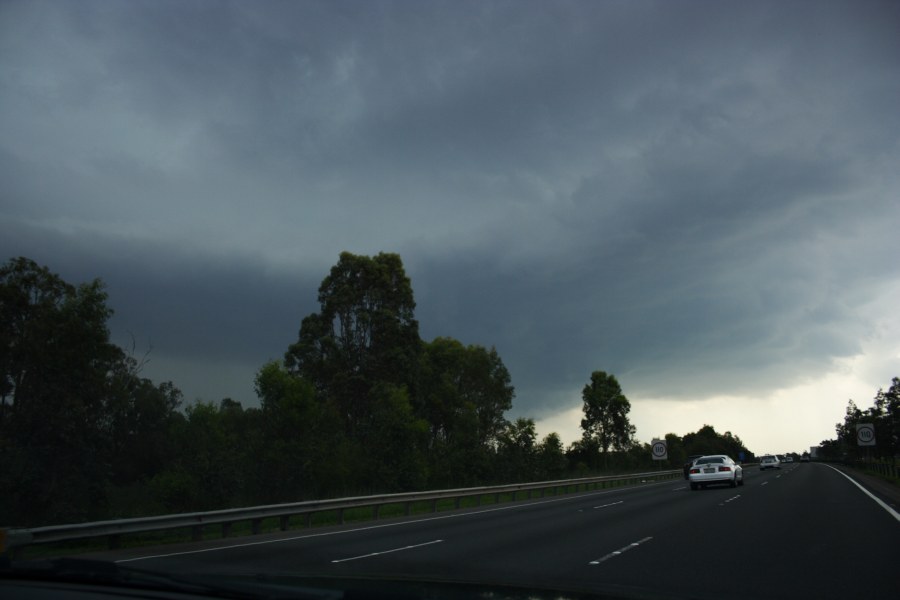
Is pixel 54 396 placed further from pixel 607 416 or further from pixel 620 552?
pixel 607 416

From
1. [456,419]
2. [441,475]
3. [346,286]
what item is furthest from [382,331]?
[456,419]

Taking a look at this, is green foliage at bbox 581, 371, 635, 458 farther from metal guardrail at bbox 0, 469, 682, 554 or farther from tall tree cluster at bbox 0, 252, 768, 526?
metal guardrail at bbox 0, 469, 682, 554

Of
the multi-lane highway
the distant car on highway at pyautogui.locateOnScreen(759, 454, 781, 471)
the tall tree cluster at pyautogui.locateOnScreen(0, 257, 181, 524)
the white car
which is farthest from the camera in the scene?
the distant car on highway at pyautogui.locateOnScreen(759, 454, 781, 471)

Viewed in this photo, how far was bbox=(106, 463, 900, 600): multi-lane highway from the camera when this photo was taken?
27.6 feet

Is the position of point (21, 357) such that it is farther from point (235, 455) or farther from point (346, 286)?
point (346, 286)

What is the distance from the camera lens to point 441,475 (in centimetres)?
5484

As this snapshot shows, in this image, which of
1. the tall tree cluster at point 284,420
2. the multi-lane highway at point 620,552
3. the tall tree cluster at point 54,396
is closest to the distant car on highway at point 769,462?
the tall tree cluster at point 284,420

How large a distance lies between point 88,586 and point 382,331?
5341 cm

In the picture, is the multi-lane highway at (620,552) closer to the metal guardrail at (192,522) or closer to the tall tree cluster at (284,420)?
the metal guardrail at (192,522)

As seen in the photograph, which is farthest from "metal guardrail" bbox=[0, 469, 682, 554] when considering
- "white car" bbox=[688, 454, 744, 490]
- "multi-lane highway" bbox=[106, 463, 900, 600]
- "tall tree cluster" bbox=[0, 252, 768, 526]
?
"white car" bbox=[688, 454, 744, 490]

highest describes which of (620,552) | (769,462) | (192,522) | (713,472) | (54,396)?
(54,396)

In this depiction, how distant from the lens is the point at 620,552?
11.8 m

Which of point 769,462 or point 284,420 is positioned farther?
point 769,462

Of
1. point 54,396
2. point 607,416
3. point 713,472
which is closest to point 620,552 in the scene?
point 713,472
